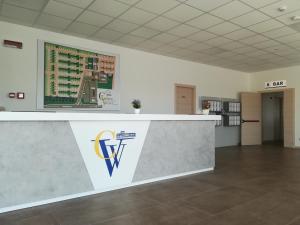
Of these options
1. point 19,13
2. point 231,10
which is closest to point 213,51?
point 231,10

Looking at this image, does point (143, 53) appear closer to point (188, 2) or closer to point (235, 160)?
point (188, 2)

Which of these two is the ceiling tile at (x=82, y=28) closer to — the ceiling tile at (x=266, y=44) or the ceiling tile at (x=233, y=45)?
the ceiling tile at (x=233, y=45)

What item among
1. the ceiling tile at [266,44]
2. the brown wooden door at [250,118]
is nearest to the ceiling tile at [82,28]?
the ceiling tile at [266,44]

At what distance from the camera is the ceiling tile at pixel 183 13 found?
4.10 metres

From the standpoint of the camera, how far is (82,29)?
198 inches

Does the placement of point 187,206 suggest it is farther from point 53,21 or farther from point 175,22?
point 53,21

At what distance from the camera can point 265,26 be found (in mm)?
4805

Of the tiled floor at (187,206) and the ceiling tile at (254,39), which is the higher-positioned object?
the ceiling tile at (254,39)

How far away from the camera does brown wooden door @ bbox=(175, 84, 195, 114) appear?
7414mm

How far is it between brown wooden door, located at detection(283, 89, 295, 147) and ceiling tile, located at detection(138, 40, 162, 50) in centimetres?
522

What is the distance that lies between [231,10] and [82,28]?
9.62 feet

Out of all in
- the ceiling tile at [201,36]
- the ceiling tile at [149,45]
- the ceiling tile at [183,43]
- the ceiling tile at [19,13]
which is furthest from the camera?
the ceiling tile at [149,45]

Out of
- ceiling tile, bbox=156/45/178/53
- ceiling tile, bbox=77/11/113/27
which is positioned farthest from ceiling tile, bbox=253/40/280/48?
ceiling tile, bbox=77/11/113/27

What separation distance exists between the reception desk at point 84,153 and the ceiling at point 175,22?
1.89 metres
